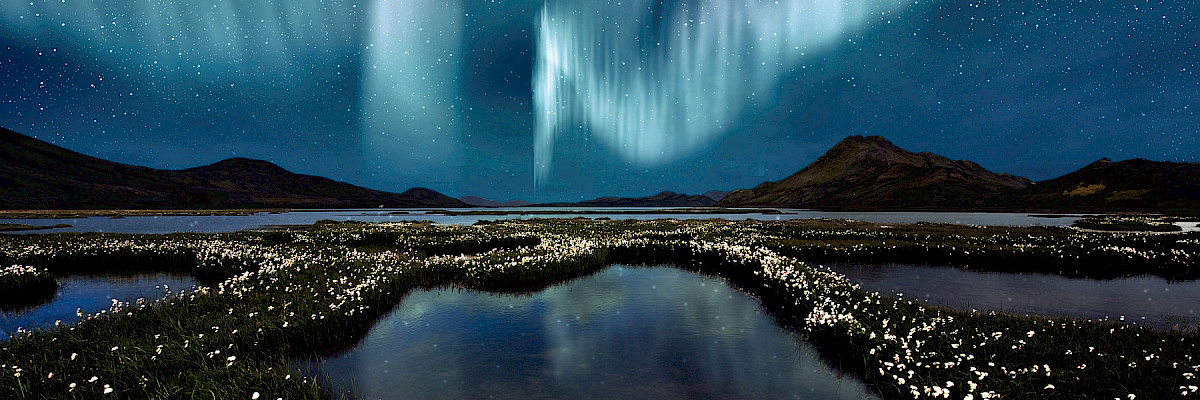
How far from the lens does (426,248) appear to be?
89.3 ft

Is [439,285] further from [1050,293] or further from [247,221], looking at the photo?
[247,221]

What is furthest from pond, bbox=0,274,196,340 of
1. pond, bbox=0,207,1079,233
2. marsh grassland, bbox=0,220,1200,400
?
pond, bbox=0,207,1079,233

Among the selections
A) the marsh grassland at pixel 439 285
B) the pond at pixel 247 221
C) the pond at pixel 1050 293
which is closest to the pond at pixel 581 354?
the marsh grassland at pixel 439 285

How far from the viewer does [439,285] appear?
17.5 metres

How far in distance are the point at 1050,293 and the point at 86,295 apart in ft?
113

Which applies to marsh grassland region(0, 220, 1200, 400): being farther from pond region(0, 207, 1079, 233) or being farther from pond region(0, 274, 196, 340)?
pond region(0, 207, 1079, 233)

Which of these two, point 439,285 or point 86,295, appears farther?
point 439,285

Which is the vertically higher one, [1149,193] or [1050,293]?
[1149,193]

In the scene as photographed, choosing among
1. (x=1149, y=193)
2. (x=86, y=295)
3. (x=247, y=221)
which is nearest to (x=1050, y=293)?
(x=86, y=295)

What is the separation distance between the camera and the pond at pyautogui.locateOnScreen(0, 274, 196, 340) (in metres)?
12.3

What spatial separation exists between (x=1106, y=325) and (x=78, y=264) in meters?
38.4

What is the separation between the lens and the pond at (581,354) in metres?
8.03

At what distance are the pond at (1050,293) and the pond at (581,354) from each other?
692cm

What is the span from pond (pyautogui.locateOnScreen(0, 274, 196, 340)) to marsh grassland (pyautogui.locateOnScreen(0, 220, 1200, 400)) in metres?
1.00
